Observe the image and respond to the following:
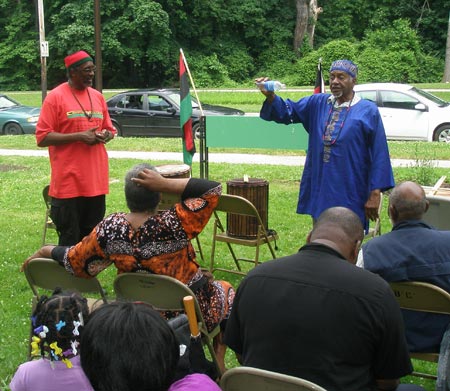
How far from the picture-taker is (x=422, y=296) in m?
3.16

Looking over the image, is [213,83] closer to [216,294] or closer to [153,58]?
[153,58]

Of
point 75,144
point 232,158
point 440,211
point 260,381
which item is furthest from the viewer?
point 232,158

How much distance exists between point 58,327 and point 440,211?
326cm

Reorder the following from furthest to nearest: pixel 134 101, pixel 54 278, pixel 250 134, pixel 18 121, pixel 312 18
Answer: pixel 312 18, pixel 18 121, pixel 134 101, pixel 250 134, pixel 54 278

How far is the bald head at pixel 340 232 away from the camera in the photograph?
266 centimetres

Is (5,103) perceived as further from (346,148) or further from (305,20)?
(305,20)

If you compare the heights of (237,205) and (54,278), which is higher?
(237,205)

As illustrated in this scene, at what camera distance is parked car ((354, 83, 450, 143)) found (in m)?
14.9

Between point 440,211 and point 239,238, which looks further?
point 239,238

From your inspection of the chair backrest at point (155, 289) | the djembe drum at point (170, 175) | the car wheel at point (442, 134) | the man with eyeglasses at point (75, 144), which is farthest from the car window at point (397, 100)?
the chair backrest at point (155, 289)

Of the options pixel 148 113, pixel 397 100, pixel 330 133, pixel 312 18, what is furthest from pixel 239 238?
pixel 312 18

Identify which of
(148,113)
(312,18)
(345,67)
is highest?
(312,18)

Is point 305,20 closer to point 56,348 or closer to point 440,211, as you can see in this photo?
point 440,211

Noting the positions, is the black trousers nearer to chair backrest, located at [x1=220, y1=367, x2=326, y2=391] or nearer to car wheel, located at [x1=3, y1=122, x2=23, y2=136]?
chair backrest, located at [x1=220, y1=367, x2=326, y2=391]
